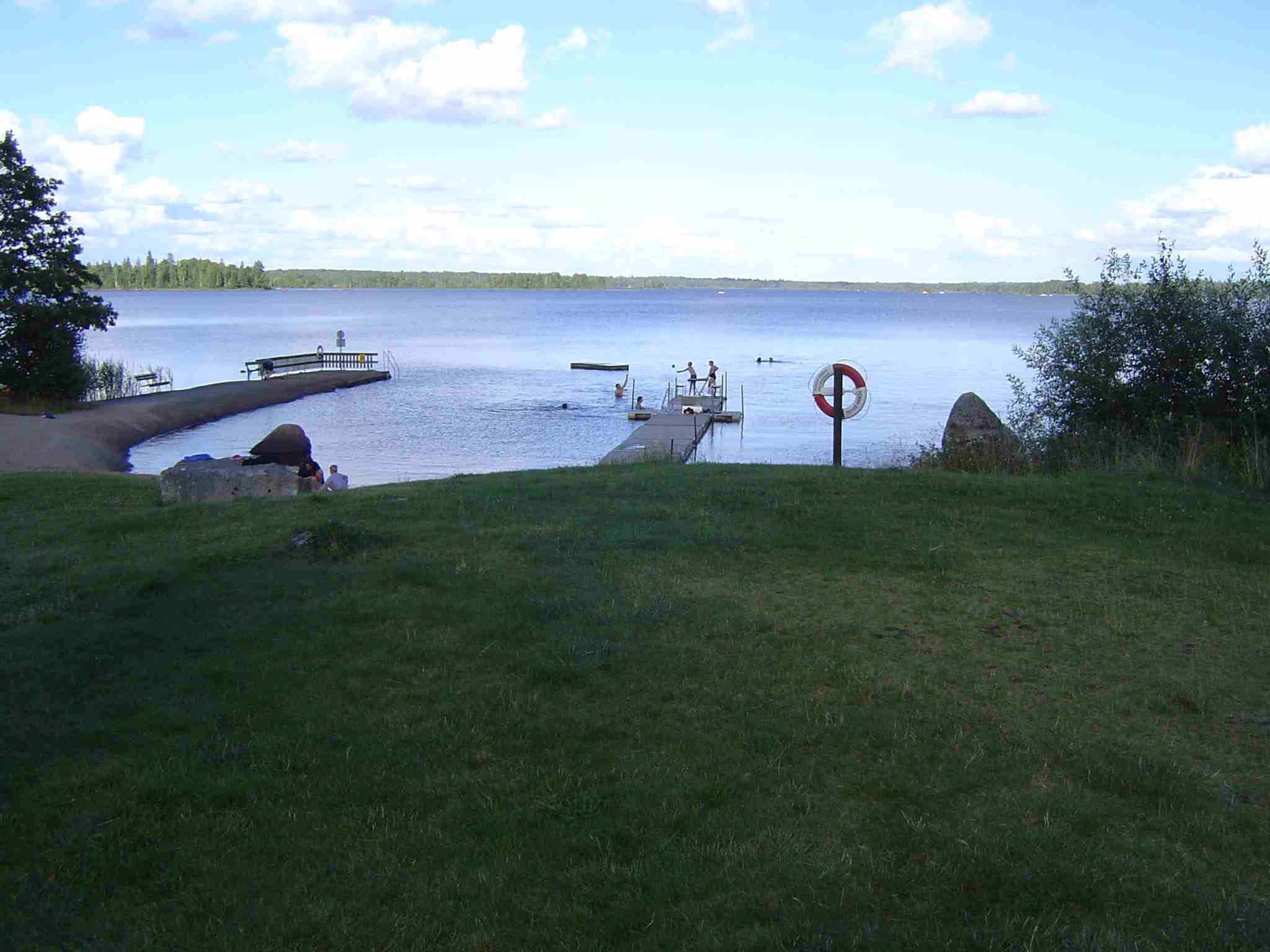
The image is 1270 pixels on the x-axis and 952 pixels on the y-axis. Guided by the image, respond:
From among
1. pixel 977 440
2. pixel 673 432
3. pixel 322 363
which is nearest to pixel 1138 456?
pixel 977 440

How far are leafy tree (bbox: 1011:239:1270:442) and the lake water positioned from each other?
7.55 metres

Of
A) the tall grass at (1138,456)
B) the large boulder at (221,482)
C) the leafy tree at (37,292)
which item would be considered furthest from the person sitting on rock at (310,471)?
the leafy tree at (37,292)

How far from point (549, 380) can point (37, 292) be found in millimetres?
29785

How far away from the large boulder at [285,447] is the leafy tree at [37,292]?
1856 cm

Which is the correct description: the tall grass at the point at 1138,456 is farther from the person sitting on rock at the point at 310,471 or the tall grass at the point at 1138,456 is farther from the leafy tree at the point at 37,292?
the leafy tree at the point at 37,292

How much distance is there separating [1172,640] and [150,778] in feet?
18.0

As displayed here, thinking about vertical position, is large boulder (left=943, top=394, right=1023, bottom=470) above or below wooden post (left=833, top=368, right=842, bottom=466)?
below

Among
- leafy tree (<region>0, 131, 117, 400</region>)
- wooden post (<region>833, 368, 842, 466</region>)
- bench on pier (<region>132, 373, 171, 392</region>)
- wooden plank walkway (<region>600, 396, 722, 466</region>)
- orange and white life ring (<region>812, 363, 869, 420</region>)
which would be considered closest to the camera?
wooden post (<region>833, 368, 842, 466</region>)

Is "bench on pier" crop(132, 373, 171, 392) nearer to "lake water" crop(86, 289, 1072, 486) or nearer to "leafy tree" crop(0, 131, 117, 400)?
"lake water" crop(86, 289, 1072, 486)

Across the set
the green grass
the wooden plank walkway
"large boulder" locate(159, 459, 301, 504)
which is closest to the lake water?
the wooden plank walkway

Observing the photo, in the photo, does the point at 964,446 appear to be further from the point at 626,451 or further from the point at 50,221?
the point at 50,221

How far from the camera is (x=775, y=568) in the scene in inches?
298

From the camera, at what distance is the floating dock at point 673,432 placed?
89.7 feet

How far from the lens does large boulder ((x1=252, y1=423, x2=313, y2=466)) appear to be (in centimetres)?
1702
